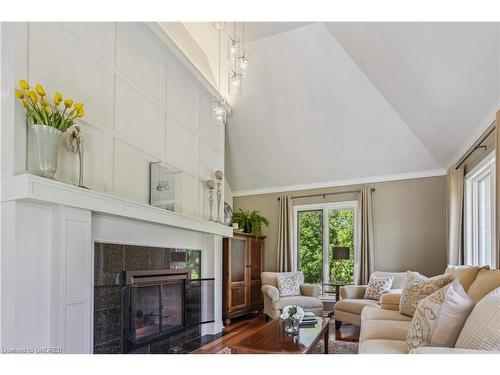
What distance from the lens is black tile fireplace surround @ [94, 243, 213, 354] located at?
10.2ft

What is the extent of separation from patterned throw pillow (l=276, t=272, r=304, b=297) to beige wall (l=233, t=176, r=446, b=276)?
4.39 feet

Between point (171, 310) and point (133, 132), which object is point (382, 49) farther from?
point (171, 310)

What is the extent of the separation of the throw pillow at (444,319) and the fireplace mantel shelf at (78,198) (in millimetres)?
2287

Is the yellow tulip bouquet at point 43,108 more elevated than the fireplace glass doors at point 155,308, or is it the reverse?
the yellow tulip bouquet at point 43,108

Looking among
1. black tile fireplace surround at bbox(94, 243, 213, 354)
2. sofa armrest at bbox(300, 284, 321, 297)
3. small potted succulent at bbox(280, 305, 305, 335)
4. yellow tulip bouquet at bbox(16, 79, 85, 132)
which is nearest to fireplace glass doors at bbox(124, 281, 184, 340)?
black tile fireplace surround at bbox(94, 243, 213, 354)

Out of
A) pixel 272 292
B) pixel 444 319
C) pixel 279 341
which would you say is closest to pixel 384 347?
pixel 444 319

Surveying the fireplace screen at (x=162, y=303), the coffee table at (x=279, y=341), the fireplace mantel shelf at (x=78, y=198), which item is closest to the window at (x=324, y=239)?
the fireplace screen at (x=162, y=303)

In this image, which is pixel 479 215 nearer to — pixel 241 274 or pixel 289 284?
pixel 289 284

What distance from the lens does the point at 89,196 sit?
9.20 feet

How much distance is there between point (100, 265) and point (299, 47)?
3601 millimetres

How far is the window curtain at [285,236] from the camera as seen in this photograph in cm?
691

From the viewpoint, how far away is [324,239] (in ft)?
22.6

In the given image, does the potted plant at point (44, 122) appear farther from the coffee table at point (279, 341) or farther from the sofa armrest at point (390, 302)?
the sofa armrest at point (390, 302)

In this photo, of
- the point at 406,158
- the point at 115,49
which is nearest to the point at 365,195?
the point at 406,158
